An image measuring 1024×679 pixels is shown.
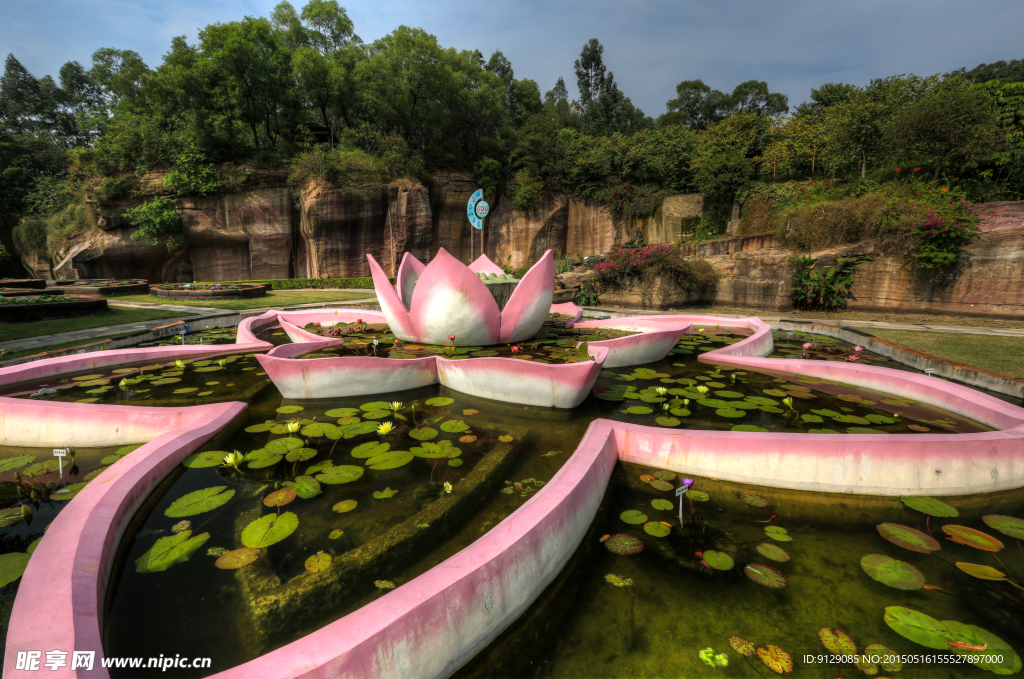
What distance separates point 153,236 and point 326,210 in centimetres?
795

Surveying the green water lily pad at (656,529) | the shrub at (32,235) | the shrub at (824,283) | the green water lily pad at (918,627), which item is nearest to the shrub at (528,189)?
the shrub at (824,283)

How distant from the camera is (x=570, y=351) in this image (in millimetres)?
4184

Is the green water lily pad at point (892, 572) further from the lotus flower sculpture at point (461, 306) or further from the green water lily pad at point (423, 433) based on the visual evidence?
the lotus flower sculpture at point (461, 306)

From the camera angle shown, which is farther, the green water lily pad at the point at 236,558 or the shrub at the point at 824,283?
the shrub at the point at 824,283

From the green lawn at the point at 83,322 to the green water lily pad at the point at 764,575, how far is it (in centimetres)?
871

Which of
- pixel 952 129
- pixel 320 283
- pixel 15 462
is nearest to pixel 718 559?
pixel 15 462

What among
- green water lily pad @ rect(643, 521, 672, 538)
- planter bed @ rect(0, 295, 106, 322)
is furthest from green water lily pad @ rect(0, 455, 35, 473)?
planter bed @ rect(0, 295, 106, 322)

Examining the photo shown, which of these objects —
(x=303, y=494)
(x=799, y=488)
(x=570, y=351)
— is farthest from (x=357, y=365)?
(x=799, y=488)

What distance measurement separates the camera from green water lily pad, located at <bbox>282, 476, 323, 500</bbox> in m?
2.07

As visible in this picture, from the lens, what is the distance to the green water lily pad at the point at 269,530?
1713 millimetres

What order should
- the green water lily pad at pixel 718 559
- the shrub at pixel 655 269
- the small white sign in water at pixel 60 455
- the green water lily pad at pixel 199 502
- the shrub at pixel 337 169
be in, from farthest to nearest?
the shrub at pixel 337 169, the shrub at pixel 655 269, the small white sign in water at pixel 60 455, the green water lily pad at pixel 199 502, the green water lily pad at pixel 718 559

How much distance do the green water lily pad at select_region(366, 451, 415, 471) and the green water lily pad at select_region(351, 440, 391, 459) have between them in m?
0.04

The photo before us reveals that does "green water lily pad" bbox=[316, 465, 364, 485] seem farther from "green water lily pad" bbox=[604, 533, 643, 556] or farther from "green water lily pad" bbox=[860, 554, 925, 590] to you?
"green water lily pad" bbox=[860, 554, 925, 590]

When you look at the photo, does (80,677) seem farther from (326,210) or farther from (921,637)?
(326,210)
